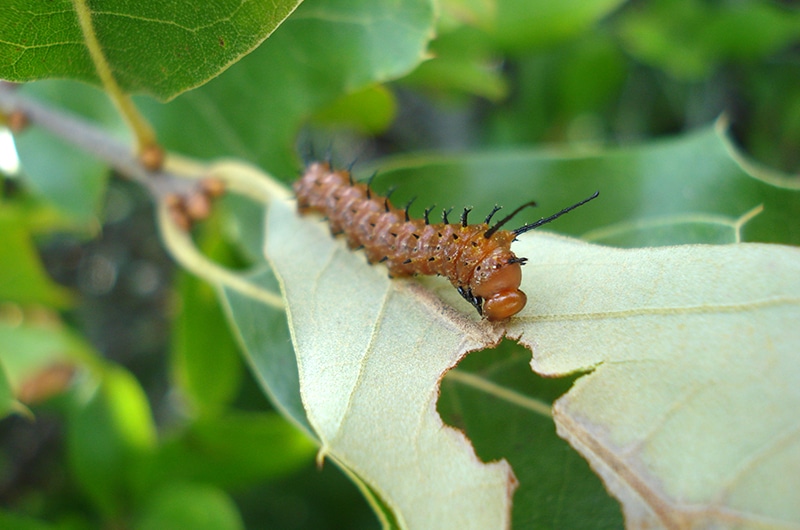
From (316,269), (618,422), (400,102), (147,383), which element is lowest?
(147,383)

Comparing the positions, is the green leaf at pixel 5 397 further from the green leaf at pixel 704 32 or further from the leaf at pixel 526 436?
the green leaf at pixel 704 32

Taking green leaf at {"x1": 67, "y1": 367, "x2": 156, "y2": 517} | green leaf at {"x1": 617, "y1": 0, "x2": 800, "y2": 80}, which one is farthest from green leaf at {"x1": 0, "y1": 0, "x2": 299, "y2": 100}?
green leaf at {"x1": 617, "y1": 0, "x2": 800, "y2": 80}

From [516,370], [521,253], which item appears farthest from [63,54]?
[516,370]

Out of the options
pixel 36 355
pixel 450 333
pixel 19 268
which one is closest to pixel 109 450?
pixel 36 355

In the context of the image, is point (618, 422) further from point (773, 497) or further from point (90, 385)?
point (90, 385)

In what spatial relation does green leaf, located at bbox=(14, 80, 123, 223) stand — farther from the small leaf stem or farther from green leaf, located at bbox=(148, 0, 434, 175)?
the small leaf stem

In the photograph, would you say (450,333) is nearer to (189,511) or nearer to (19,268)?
(189,511)
